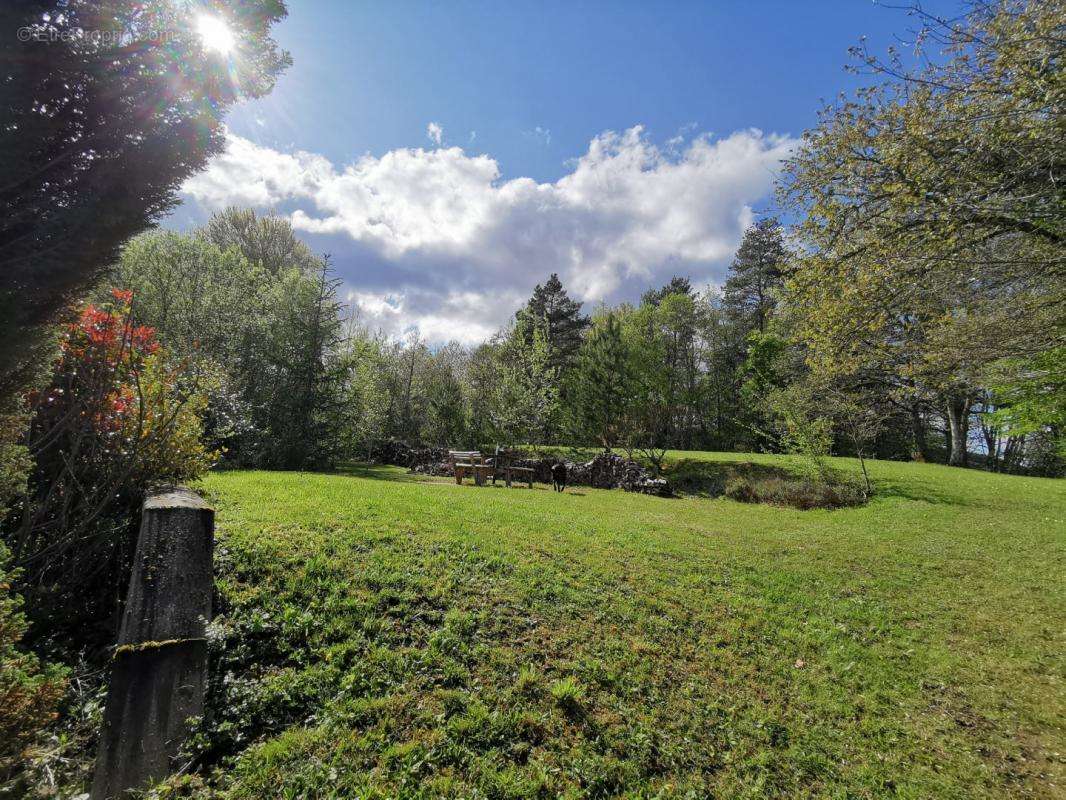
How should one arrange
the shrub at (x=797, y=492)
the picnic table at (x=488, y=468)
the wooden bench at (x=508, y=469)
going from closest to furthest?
1. the shrub at (x=797, y=492)
2. the picnic table at (x=488, y=468)
3. the wooden bench at (x=508, y=469)

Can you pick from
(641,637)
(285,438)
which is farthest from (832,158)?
(285,438)

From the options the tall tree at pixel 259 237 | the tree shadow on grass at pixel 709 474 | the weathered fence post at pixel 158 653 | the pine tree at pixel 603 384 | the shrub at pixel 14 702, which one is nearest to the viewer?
the shrub at pixel 14 702

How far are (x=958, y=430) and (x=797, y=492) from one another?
17.0 metres

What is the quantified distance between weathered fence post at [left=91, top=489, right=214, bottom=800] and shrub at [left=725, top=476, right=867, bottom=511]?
1810cm

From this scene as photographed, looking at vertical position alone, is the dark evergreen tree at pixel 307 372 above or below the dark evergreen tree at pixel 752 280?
below

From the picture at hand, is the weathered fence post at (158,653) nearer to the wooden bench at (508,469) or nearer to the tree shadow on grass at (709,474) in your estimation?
the wooden bench at (508,469)

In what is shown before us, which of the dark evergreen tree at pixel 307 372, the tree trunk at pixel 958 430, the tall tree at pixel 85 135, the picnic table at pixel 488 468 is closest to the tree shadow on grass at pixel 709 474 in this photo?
the picnic table at pixel 488 468

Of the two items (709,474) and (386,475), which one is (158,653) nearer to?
(386,475)

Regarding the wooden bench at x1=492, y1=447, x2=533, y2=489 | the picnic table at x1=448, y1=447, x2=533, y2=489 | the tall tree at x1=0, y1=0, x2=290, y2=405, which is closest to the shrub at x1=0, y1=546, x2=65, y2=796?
the tall tree at x1=0, y1=0, x2=290, y2=405

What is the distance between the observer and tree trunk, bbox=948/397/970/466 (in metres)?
24.8

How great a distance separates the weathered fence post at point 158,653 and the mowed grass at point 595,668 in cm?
28

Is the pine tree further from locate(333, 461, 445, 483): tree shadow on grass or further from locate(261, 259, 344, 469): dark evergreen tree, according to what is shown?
locate(261, 259, 344, 469): dark evergreen tree

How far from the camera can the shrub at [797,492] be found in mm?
15719

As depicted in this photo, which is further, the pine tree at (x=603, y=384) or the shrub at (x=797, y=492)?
the pine tree at (x=603, y=384)
